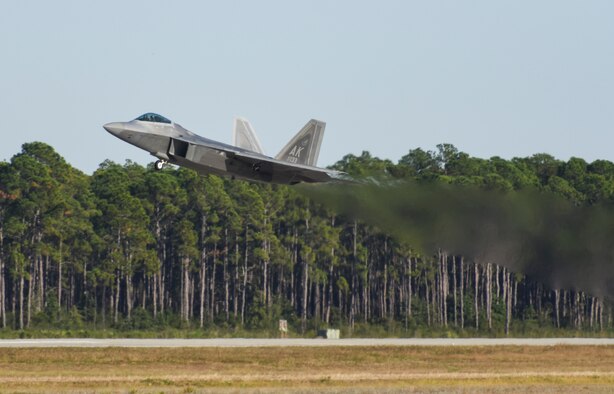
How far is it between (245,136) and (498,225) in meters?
15.4

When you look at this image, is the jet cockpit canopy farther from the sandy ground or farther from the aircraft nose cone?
the sandy ground

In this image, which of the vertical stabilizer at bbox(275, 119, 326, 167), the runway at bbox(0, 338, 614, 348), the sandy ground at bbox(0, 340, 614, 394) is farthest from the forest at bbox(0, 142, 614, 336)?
the vertical stabilizer at bbox(275, 119, 326, 167)

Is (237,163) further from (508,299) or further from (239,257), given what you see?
(239,257)

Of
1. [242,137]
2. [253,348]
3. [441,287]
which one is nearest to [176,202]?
[441,287]

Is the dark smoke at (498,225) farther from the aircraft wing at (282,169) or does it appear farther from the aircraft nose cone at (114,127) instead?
the aircraft nose cone at (114,127)

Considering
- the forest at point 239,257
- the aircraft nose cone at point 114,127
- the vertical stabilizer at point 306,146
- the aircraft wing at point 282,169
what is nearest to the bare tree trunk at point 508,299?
the forest at point 239,257

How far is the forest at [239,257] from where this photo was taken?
105062 mm

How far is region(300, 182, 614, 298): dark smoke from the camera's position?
6488cm

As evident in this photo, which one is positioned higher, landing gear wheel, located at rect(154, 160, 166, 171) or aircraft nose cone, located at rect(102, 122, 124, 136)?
aircraft nose cone, located at rect(102, 122, 124, 136)

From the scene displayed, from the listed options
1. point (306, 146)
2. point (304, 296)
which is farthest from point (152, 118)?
point (304, 296)

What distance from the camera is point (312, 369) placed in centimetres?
5725

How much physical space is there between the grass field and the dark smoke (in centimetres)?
502

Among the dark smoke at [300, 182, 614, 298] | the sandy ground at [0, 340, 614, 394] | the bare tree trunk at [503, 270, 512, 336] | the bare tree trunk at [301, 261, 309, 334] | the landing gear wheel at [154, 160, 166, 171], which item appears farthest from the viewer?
the bare tree trunk at [301, 261, 309, 334]

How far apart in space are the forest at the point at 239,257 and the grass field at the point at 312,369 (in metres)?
30.3
